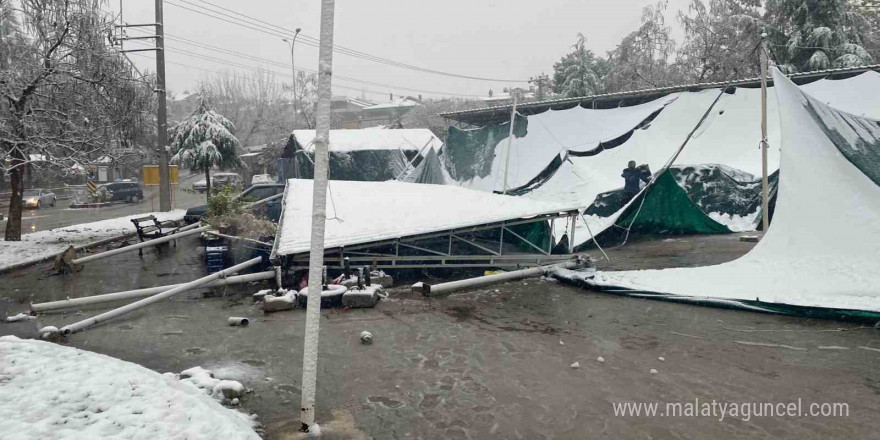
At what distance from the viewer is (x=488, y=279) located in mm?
8922

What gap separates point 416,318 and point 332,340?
4.48 ft

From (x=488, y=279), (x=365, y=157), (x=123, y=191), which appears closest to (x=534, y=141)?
(x=365, y=157)

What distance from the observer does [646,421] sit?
4.30 metres

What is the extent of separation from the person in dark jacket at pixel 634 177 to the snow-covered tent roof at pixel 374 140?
936 centimetres

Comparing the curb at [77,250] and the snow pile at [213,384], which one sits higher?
the snow pile at [213,384]

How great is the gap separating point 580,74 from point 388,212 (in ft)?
90.1

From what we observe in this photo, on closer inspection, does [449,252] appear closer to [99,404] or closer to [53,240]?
[99,404]

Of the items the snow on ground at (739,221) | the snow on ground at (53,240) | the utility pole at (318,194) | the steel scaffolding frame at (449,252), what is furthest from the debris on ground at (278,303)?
the snow on ground at (739,221)

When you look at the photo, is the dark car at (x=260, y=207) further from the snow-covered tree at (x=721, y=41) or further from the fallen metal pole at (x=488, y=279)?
the snow-covered tree at (x=721, y=41)

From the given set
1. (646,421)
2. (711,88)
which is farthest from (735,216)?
(646,421)

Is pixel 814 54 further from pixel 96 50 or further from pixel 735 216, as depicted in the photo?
pixel 96 50

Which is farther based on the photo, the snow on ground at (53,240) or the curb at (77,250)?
the snow on ground at (53,240)

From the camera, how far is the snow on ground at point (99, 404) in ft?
11.1

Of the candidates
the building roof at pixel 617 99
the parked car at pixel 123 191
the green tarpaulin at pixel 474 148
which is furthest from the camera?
the parked car at pixel 123 191
